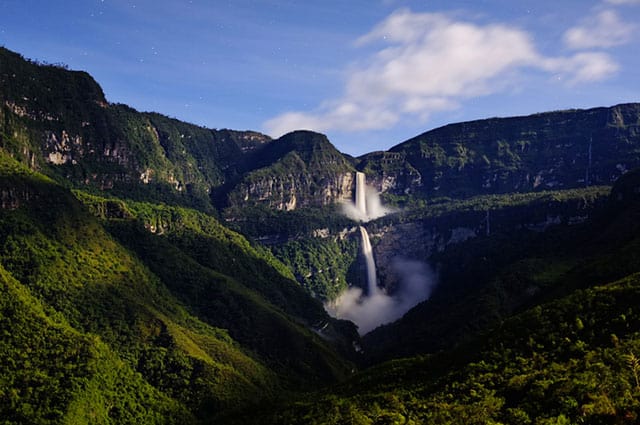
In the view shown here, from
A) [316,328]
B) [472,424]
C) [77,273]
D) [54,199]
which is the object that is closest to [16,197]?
[54,199]

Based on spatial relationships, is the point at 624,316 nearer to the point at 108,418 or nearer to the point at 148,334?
the point at 108,418

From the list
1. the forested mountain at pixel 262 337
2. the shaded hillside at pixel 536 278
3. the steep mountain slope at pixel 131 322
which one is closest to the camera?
the forested mountain at pixel 262 337

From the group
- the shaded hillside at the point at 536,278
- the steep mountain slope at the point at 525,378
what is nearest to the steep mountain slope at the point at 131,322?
the shaded hillside at the point at 536,278

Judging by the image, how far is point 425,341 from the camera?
5787 inches

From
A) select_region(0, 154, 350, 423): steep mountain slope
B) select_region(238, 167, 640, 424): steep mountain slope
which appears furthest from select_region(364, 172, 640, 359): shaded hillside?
select_region(238, 167, 640, 424): steep mountain slope

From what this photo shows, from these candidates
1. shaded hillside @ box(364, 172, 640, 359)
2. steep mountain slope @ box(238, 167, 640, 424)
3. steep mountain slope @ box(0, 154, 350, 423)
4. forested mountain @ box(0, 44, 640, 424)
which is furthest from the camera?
shaded hillside @ box(364, 172, 640, 359)

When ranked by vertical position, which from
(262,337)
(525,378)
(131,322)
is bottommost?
(262,337)

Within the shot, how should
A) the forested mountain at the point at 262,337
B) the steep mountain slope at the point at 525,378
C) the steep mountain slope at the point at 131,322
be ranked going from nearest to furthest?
the steep mountain slope at the point at 525,378 → the forested mountain at the point at 262,337 → the steep mountain slope at the point at 131,322

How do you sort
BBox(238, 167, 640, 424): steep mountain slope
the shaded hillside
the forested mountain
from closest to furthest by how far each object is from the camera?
BBox(238, 167, 640, 424): steep mountain slope < the forested mountain < the shaded hillside

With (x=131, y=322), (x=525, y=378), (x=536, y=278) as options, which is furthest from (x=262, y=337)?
(x=525, y=378)

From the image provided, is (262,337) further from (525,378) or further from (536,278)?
(525,378)

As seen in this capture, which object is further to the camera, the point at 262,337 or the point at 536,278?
the point at 262,337

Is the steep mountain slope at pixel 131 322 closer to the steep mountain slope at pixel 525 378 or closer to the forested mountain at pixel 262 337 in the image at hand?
the forested mountain at pixel 262 337

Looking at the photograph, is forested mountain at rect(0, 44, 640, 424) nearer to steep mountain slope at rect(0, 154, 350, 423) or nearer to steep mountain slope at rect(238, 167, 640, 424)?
Result: steep mountain slope at rect(238, 167, 640, 424)
